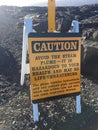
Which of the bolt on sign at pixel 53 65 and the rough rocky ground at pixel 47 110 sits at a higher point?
the bolt on sign at pixel 53 65

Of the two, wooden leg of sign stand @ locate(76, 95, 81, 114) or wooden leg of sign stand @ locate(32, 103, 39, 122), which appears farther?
wooden leg of sign stand @ locate(76, 95, 81, 114)

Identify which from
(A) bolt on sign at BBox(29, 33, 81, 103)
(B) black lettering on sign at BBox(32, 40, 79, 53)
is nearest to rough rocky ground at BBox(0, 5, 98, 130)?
(A) bolt on sign at BBox(29, 33, 81, 103)

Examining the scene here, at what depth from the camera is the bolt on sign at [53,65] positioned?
15.0ft

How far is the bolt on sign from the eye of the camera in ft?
15.0

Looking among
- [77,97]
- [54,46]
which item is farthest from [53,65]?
[77,97]

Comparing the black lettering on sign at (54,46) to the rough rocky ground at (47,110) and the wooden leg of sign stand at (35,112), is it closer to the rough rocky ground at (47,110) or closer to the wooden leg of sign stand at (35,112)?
the wooden leg of sign stand at (35,112)

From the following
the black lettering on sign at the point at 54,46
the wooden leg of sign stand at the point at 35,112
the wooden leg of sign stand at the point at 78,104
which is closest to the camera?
the black lettering on sign at the point at 54,46

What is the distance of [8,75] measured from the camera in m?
8.07

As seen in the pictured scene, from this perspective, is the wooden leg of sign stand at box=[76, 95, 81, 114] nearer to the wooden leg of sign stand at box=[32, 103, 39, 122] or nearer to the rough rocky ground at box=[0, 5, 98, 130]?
the rough rocky ground at box=[0, 5, 98, 130]

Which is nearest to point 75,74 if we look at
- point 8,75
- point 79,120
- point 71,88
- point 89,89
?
point 71,88

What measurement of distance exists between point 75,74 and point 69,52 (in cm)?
33

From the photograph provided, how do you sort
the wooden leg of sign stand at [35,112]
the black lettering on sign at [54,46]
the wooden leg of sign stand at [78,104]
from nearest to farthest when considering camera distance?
the black lettering on sign at [54,46] < the wooden leg of sign stand at [35,112] < the wooden leg of sign stand at [78,104]

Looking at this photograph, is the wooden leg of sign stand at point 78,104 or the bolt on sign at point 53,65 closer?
the bolt on sign at point 53,65

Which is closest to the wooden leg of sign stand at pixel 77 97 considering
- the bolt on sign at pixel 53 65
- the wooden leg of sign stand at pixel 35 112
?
the bolt on sign at pixel 53 65
